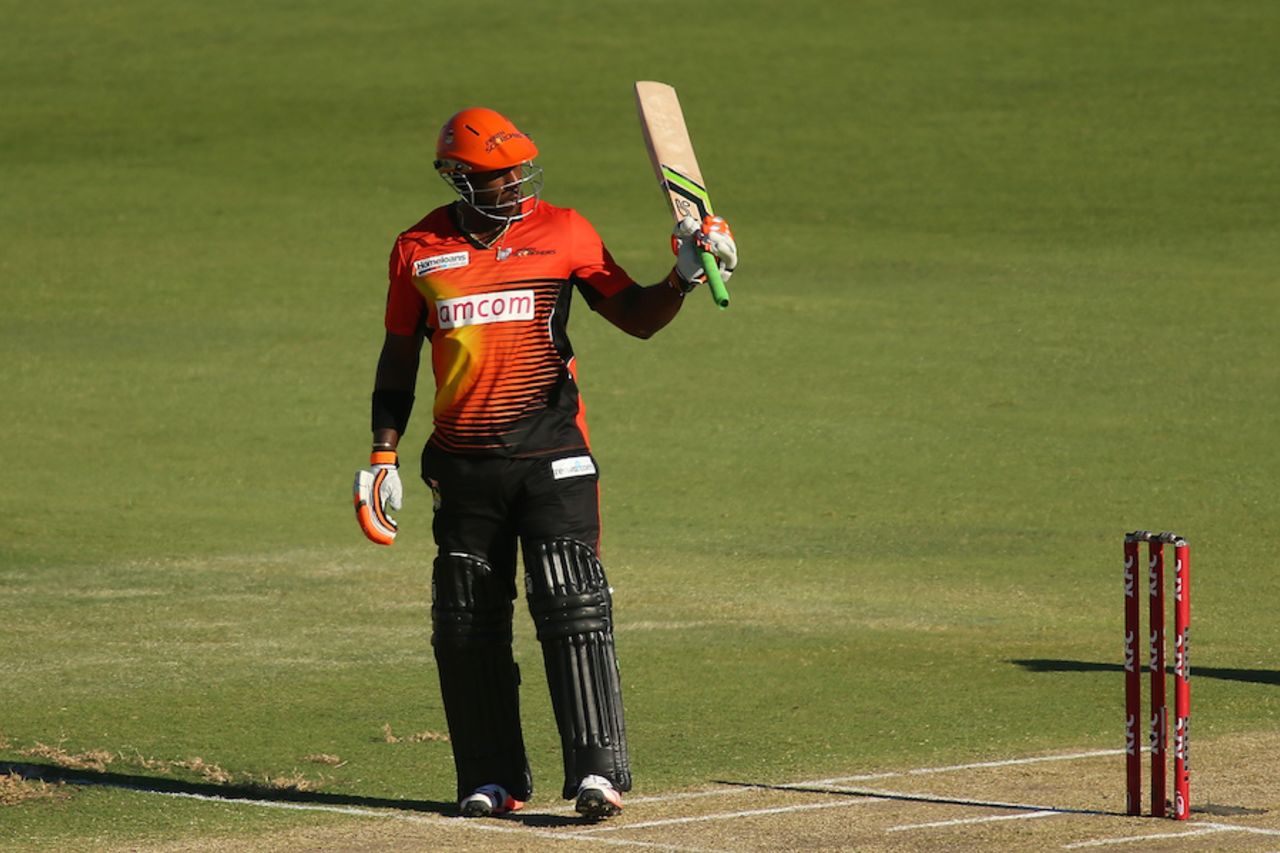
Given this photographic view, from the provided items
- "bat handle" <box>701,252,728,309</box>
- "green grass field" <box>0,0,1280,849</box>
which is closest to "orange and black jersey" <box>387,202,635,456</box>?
"bat handle" <box>701,252,728,309</box>

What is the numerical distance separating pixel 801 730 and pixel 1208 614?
3.78 metres

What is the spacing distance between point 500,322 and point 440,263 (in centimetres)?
28

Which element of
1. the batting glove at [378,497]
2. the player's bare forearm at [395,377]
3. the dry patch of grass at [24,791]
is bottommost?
the dry patch of grass at [24,791]

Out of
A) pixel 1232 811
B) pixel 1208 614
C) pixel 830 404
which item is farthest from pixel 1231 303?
pixel 1232 811

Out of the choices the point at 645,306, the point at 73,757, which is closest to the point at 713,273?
the point at 645,306

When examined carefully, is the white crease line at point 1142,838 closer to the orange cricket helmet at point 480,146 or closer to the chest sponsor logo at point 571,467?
the chest sponsor logo at point 571,467

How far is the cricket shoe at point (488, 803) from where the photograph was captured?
24.6ft

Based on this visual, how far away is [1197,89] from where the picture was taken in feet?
120

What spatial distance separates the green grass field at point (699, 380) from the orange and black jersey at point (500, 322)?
1.38 m

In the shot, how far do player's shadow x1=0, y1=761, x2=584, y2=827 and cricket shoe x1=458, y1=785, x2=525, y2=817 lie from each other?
0.18ft

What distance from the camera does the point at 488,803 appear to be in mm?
7492

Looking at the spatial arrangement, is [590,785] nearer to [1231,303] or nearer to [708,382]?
[708,382]

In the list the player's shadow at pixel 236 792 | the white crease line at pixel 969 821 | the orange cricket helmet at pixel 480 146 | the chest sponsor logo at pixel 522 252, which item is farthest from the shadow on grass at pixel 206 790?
the orange cricket helmet at pixel 480 146

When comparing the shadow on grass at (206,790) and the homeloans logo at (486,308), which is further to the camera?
the shadow on grass at (206,790)
